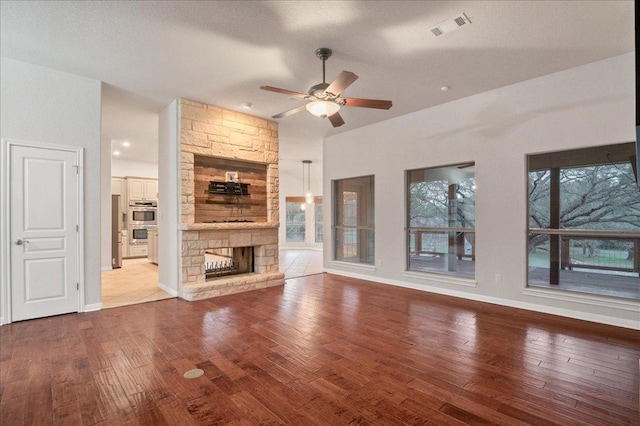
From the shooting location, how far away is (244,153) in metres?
5.66

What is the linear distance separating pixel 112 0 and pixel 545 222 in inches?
213

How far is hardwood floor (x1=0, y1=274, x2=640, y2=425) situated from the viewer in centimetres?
208

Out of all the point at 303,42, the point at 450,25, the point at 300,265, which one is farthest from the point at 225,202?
the point at 450,25

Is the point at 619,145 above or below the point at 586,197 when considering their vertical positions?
above

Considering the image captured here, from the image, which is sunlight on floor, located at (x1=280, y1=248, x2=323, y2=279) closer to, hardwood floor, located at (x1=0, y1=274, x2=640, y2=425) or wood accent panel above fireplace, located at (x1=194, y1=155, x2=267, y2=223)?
wood accent panel above fireplace, located at (x1=194, y1=155, x2=267, y2=223)

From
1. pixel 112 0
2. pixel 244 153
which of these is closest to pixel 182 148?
pixel 244 153

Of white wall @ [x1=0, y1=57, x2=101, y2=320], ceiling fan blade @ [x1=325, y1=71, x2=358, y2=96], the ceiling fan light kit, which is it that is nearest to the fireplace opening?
white wall @ [x1=0, y1=57, x2=101, y2=320]

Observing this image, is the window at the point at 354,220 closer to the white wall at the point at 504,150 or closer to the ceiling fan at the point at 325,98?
the white wall at the point at 504,150

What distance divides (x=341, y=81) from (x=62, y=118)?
3639 millimetres

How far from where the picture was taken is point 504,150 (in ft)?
14.9

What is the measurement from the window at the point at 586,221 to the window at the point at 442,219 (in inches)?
34.5

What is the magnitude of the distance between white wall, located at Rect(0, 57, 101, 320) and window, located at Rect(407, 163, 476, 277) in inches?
193

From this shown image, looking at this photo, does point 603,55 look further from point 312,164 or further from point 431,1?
point 312,164

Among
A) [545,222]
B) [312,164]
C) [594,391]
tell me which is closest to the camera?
[594,391]
